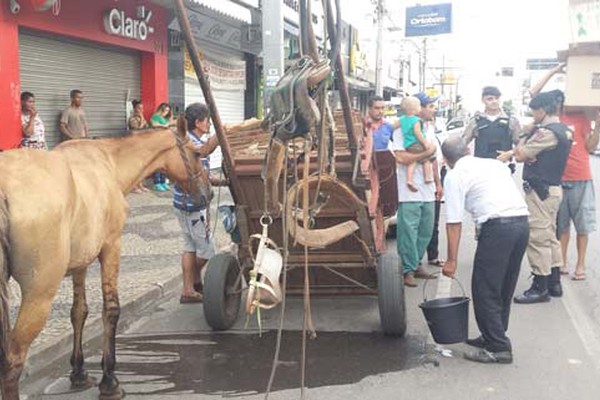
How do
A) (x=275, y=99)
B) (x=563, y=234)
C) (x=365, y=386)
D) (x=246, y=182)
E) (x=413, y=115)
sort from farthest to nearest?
(x=563, y=234), (x=413, y=115), (x=246, y=182), (x=365, y=386), (x=275, y=99)

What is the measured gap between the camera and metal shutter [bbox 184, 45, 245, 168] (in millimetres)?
16484

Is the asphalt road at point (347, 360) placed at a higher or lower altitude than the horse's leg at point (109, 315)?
lower

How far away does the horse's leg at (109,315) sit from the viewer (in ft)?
13.8

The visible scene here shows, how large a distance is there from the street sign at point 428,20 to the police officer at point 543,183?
99.5 feet

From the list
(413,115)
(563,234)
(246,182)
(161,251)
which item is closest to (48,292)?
(246,182)

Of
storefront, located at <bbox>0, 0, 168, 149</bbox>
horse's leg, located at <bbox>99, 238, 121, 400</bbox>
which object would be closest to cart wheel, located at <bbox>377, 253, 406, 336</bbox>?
horse's leg, located at <bbox>99, 238, 121, 400</bbox>

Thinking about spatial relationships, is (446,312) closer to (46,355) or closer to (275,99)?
(275,99)

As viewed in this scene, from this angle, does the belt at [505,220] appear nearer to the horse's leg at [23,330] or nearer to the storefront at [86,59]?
the horse's leg at [23,330]

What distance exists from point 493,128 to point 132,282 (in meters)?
4.32

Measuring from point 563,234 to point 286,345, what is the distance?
12.3 ft

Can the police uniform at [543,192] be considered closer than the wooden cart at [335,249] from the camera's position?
No

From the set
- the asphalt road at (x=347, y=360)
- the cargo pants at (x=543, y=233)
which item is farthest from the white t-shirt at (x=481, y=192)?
the cargo pants at (x=543, y=233)

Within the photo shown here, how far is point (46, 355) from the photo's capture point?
4.83 metres

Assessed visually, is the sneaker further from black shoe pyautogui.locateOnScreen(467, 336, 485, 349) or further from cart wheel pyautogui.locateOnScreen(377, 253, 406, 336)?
black shoe pyautogui.locateOnScreen(467, 336, 485, 349)
